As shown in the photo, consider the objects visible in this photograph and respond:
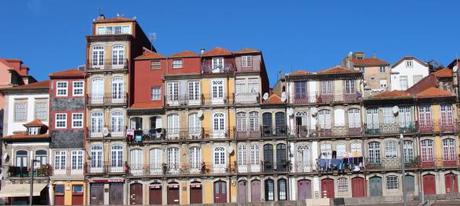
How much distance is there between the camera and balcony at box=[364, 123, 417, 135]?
68625mm

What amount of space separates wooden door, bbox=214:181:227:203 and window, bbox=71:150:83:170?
13459 millimetres

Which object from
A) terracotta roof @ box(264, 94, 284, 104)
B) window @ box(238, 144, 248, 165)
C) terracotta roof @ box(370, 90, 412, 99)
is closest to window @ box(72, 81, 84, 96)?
window @ box(238, 144, 248, 165)

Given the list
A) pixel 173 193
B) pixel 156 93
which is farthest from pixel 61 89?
pixel 173 193

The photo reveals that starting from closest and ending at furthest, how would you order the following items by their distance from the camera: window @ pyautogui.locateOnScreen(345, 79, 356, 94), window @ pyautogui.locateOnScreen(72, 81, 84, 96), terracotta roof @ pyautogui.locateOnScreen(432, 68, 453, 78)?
window @ pyautogui.locateOnScreen(345, 79, 356, 94) → window @ pyautogui.locateOnScreen(72, 81, 84, 96) → terracotta roof @ pyautogui.locateOnScreen(432, 68, 453, 78)

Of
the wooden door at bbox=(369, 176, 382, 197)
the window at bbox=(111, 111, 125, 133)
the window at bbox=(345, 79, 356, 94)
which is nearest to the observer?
the wooden door at bbox=(369, 176, 382, 197)

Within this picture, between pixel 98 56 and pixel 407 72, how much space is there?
135 feet

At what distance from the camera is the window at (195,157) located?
228 ft

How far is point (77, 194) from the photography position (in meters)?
70.0

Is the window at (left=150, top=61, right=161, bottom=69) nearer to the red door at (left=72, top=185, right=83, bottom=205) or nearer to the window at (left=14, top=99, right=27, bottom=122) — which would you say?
the window at (left=14, top=99, right=27, bottom=122)

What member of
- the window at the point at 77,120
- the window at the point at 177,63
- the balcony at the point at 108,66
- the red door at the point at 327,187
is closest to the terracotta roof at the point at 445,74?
the red door at the point at 327,187

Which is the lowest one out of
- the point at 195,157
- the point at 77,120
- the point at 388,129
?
the point at 195,157

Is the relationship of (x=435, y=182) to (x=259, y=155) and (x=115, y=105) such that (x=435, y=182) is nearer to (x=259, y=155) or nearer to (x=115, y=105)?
(x=259, y=155)

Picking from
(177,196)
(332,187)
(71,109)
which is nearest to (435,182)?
(332,187)

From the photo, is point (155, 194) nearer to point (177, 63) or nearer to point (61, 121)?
point (61, 121)
